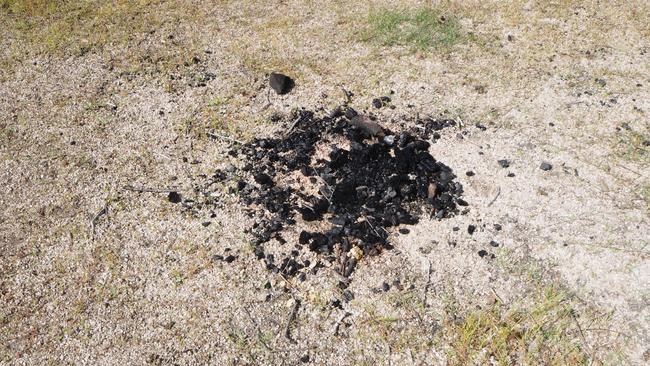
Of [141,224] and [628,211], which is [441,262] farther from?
[141,224]

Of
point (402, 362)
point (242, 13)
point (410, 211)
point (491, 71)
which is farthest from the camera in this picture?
point (242, 13)

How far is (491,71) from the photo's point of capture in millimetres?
6516

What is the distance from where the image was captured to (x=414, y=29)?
284 inches

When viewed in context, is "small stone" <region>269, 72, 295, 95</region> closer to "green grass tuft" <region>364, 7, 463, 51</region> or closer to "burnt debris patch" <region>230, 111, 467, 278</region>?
"burnt debris patch" <region>230, 111, 467, 278</region>

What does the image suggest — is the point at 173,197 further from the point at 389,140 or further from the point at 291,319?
the point at 389,140

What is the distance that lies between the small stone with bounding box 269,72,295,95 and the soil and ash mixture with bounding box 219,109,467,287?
89cm

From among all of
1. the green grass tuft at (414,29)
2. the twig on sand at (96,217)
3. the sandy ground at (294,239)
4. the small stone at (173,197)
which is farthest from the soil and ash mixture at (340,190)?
the green grass tuft at (414,29)

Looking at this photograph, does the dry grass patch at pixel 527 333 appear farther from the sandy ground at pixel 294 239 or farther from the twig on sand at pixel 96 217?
the twig on sand at pixel 96 217

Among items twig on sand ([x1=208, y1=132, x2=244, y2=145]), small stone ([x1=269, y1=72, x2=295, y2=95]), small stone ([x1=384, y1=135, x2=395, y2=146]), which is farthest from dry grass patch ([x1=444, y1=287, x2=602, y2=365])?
small stone ([x1=269, y1=72, x2=295, y2=95])

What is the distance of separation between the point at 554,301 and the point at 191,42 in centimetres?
544

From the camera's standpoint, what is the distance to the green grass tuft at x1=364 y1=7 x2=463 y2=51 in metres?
7.03

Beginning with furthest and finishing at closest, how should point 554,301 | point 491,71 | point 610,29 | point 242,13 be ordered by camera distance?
point 242,13 → point 610,29 → point 491,71 → point 554,301

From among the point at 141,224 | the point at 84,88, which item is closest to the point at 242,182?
the point at 141,224

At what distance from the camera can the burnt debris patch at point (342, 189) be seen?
4555 mm
